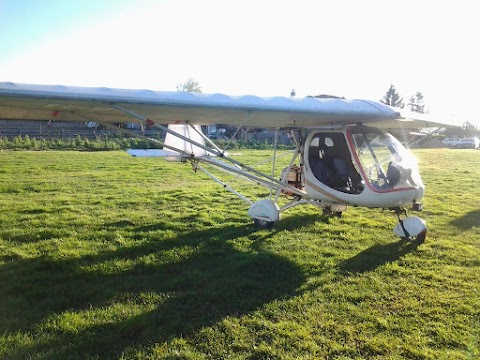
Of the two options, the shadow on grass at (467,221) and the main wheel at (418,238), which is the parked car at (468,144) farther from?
the main wheel at (418,238)

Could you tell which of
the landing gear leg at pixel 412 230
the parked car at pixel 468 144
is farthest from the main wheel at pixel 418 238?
the parked car at pixel 468 144

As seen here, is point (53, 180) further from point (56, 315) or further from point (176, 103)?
point (56, 315)

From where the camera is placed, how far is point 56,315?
3.91m

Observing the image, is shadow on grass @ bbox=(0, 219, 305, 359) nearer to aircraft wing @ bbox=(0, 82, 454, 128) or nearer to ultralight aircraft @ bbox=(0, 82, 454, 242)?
ultralight aircraft @ bbox=(0, 82, 454, 242)

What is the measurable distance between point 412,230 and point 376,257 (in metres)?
1.00

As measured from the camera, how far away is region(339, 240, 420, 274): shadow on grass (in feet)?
17.3

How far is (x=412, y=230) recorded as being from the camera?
20.4 ft

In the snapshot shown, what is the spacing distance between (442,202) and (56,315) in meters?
9.17

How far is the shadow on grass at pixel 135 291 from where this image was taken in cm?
356

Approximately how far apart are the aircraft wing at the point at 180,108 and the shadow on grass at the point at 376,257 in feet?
6.84

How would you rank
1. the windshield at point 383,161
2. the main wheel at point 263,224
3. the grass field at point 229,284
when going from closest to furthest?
the grass field at point 229,284
the windshield at point 383,161
the main wheel at point 263,224

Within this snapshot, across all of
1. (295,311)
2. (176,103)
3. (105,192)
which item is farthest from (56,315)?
(105,192)

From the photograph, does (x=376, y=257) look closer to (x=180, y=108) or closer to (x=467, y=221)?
(x=467, y=221)

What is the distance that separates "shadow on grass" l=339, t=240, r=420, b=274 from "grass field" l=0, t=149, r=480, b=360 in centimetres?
3
